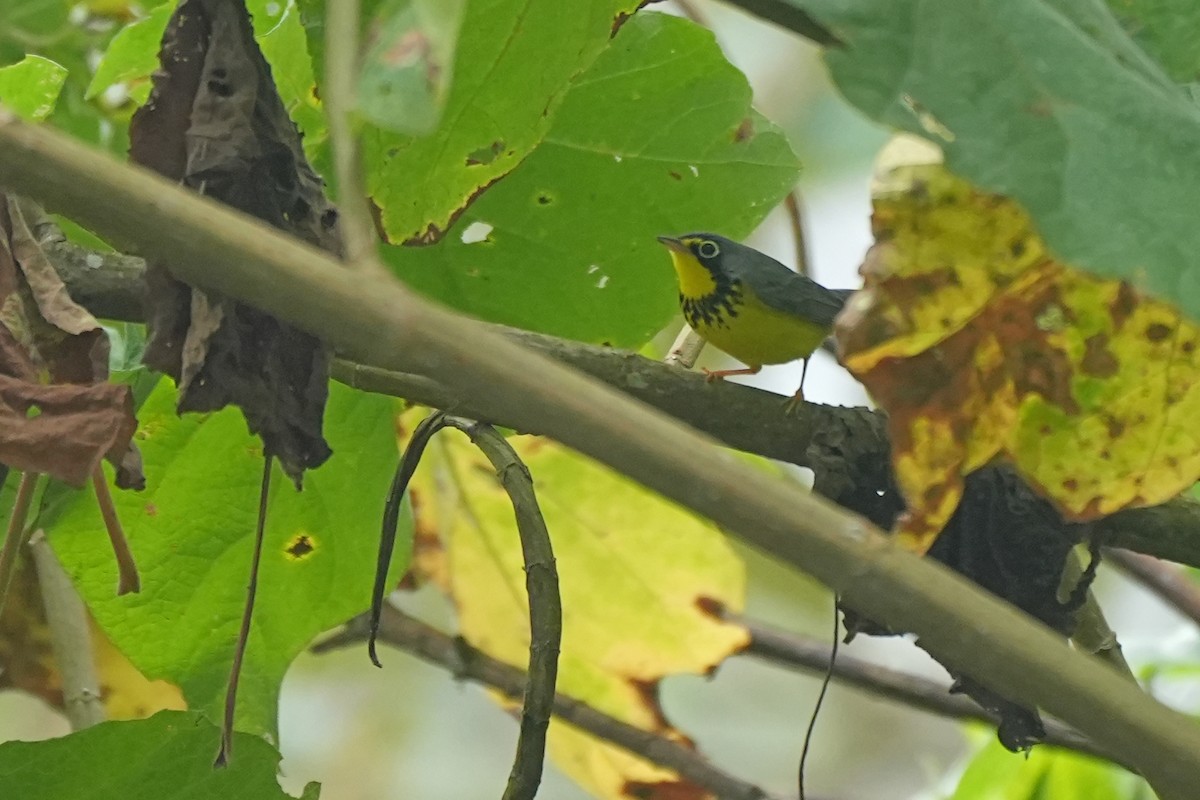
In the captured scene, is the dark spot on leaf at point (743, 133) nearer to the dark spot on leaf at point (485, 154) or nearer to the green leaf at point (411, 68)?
the dark spot on leaf at point (485, 154)

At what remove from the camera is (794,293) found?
111 cm

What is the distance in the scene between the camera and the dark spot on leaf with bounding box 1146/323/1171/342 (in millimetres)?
491

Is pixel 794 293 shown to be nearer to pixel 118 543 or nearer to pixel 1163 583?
pixel 1163 583

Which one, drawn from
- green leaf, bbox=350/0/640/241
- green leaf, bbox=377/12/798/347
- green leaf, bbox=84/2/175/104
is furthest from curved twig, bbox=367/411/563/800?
green leaf, bbox=84/2/175/104

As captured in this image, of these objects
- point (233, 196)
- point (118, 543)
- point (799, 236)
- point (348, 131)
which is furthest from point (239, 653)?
point (799, 236)

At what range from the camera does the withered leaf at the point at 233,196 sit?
0.46 meters

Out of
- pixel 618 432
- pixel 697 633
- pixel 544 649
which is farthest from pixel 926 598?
pixel 697 633

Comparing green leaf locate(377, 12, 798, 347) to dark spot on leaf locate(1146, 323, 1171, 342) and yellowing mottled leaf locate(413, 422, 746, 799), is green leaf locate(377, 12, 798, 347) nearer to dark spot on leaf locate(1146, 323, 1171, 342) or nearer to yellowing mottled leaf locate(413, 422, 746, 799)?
yellowing mottled leaf locate(413, 422, 746, 799)

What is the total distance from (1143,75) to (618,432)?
27 centimetres

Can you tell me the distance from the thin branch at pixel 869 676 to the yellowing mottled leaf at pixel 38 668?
48 cm

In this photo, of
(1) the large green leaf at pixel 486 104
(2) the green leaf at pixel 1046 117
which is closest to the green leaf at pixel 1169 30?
(2) the green leaf at pixel 1046 117

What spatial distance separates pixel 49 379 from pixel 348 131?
0.82ft

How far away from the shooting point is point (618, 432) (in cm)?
26

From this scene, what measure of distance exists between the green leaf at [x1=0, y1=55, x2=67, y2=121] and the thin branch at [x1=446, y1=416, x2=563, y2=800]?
0.29 metres
